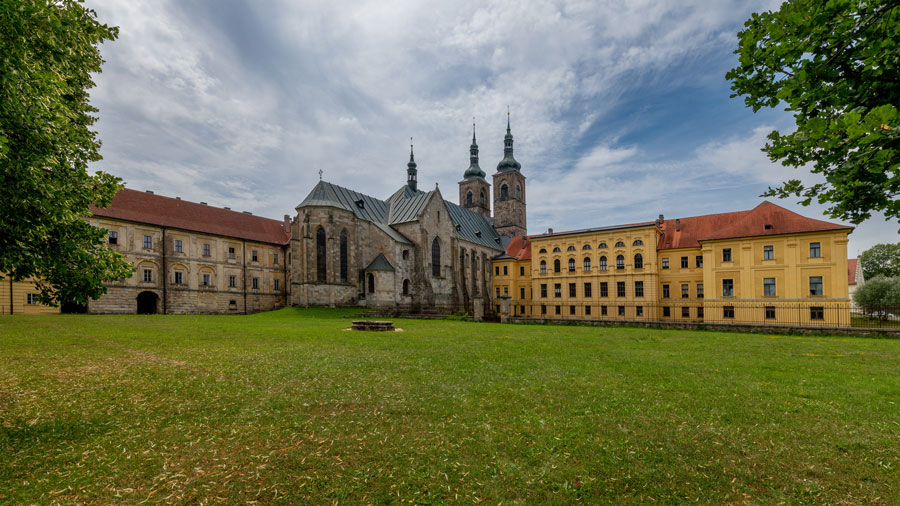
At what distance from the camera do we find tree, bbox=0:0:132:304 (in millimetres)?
5480

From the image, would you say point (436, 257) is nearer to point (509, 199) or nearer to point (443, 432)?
point (509, 199)

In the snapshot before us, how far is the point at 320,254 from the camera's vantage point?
42.2m

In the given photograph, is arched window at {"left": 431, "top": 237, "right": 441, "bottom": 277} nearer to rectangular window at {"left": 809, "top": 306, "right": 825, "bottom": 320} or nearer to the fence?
the fence

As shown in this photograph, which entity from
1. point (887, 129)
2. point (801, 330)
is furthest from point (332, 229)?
point (887, 129)

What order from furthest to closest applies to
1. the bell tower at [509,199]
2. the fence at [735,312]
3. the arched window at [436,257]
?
the bell tower at [509,199], the arched window at [436,257], the fence at [735,312]

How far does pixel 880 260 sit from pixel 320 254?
84819 millimetres

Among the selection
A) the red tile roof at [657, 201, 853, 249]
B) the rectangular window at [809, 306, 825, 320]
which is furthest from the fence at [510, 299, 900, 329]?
the red tile roof at [657, 201, 853, 249]

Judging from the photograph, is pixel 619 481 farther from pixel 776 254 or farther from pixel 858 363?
pixel 776 254

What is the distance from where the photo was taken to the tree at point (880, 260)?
194 ft

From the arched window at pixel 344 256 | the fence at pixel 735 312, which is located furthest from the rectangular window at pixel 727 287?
the arched window at pixel 344 256

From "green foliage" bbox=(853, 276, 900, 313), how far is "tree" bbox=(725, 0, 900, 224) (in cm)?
4690

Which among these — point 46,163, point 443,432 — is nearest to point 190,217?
point 46,163

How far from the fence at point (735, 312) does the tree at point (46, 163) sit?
88.7 ft

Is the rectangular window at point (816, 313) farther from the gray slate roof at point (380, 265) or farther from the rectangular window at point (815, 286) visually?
the gray slate roof at point (380, 265)
